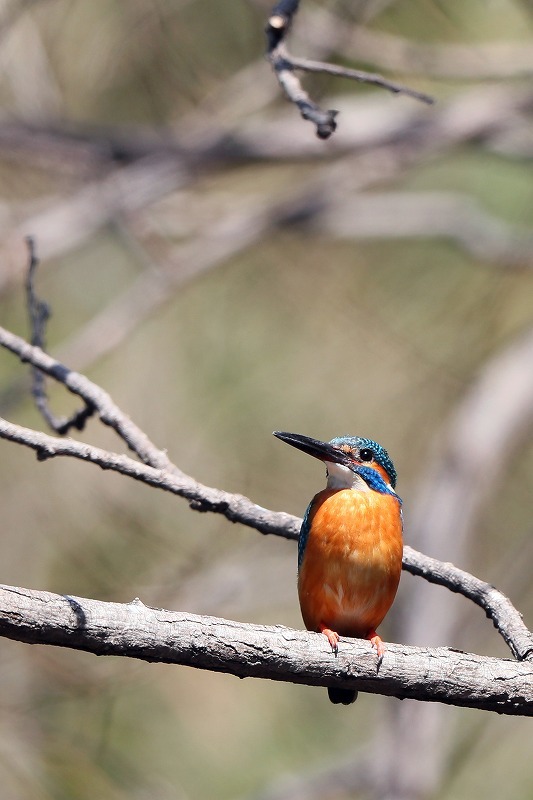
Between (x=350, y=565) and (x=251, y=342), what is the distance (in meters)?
3.45

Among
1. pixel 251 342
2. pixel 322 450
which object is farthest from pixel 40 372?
pixel 251 342

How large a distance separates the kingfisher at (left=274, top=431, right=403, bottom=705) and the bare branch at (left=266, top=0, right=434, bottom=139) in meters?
1.06

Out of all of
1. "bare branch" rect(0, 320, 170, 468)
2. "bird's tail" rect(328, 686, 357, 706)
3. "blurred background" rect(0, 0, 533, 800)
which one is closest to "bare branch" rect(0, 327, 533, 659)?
"bare branch" rect(0, 320, 170, 468)

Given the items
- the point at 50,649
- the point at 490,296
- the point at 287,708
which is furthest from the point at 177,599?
the point at 490,296

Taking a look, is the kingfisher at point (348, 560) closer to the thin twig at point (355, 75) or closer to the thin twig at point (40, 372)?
the thin twig at point (40, 372)

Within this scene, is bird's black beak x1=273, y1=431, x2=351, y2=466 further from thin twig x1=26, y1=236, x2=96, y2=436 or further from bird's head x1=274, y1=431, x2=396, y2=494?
thin twig x1=26, y1=236, x2=96, y2=436

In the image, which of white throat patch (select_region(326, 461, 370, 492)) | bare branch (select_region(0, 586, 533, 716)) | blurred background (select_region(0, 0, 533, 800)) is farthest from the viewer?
blurred background (select_region(0, 0, 533, 800))

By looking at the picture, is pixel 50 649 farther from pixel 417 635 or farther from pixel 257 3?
pixel 257 3

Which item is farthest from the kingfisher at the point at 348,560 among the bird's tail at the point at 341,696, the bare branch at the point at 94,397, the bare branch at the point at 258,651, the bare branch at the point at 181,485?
the bare branch at the point at 258,651

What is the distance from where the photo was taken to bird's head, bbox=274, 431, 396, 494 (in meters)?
3.51

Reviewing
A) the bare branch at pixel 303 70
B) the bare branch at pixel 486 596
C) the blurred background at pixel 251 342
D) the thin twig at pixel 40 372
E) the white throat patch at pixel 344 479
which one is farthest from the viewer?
the blurred background at pixel 251 342

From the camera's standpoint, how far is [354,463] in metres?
3.57

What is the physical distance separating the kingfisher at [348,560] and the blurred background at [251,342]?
0.96 metres

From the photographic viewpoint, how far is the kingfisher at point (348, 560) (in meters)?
3.11
